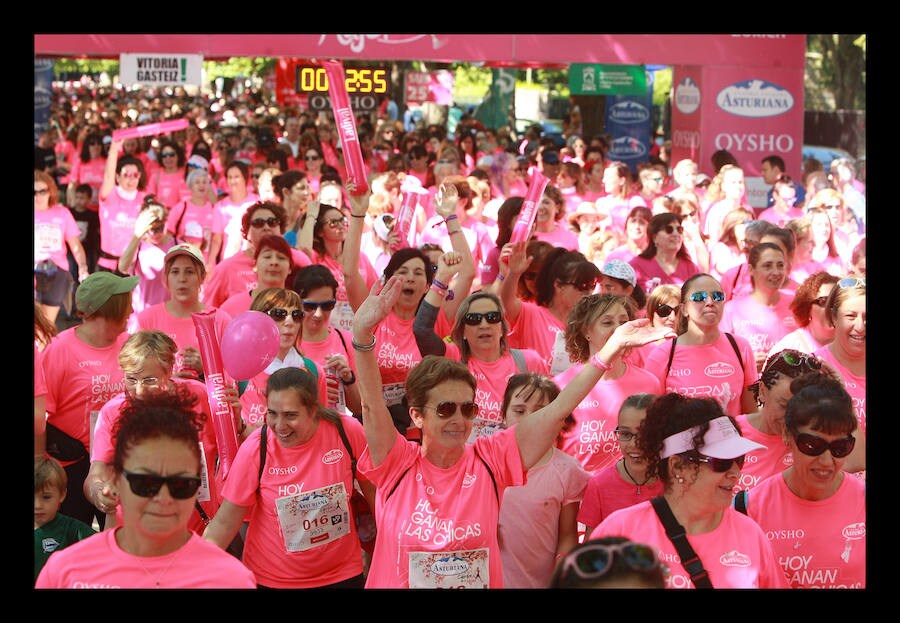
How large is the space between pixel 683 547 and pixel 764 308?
3.77m

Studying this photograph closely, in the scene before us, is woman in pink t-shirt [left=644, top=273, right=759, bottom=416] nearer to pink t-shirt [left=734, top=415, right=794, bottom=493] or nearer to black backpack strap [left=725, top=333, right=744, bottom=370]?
black backpack strap [left=725, top=333, right=744, bottom=370]

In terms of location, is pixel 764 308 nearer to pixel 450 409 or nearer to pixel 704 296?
pixel 704 296

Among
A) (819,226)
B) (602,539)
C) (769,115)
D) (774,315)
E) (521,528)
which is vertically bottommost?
(521,528)

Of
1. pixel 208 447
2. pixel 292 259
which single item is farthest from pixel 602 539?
pixel 292 259

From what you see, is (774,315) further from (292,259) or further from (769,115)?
(769,115)

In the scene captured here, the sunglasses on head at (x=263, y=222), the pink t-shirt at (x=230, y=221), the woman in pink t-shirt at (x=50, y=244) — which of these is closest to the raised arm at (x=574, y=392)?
the sunglasses on head at (x=263, y=222)

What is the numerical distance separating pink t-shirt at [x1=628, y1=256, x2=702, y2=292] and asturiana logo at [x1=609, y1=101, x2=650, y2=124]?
1432 centimetres

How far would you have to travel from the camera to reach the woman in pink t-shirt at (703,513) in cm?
396

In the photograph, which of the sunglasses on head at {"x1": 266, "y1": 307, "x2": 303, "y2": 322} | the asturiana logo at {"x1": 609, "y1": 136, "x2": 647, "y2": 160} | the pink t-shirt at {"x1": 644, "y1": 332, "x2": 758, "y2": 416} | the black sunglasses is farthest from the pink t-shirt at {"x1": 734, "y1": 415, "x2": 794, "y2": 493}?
the asturiana logo at {"x1": 609, "y1": 136, "x2": 647, "y2": 160}

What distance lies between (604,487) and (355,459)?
98cm

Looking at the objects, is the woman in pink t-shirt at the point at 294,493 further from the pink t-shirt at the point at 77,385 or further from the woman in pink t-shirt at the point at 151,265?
the woman in pink t-shirt at the point at 151,265

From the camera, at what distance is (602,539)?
121 inches

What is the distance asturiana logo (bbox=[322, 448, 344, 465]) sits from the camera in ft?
16.1

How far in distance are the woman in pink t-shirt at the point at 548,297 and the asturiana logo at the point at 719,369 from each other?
3.09 ft
